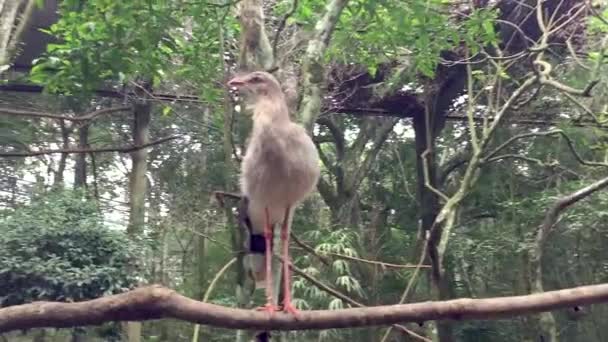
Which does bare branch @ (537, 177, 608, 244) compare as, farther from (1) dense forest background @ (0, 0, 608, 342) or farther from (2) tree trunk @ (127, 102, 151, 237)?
(2) tree trunk @ (127, 102, 151, 237)

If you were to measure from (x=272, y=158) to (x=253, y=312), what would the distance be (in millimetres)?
875

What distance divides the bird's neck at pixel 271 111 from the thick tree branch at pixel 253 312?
921 mm

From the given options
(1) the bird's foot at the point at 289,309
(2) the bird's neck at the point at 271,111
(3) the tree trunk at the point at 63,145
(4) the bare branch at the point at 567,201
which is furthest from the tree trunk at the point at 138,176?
(1) the bird's foot at the point at 289,309

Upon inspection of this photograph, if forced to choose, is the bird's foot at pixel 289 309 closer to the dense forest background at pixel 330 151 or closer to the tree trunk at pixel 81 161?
the dense forest background at pixel 330 151

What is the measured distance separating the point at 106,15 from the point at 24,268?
1.71m

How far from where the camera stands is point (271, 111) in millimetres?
2951

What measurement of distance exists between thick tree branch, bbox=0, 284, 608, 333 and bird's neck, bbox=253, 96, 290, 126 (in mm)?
921

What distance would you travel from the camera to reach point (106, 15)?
326cm

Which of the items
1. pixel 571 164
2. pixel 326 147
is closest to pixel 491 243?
pixel 571 164

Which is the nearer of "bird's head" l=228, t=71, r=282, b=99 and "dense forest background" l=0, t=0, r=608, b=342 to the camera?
"bird's head" l=228, t=71, r=282, b=99

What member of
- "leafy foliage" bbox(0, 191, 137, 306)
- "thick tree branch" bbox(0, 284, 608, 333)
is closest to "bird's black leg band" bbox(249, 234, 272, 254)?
"thick tree branch" bbox(0, 284, 608, 333)

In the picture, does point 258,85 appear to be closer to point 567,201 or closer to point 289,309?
point 289,309

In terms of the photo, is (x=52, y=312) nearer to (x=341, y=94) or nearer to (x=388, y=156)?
(x=341, y=94)

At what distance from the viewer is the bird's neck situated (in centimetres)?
293
